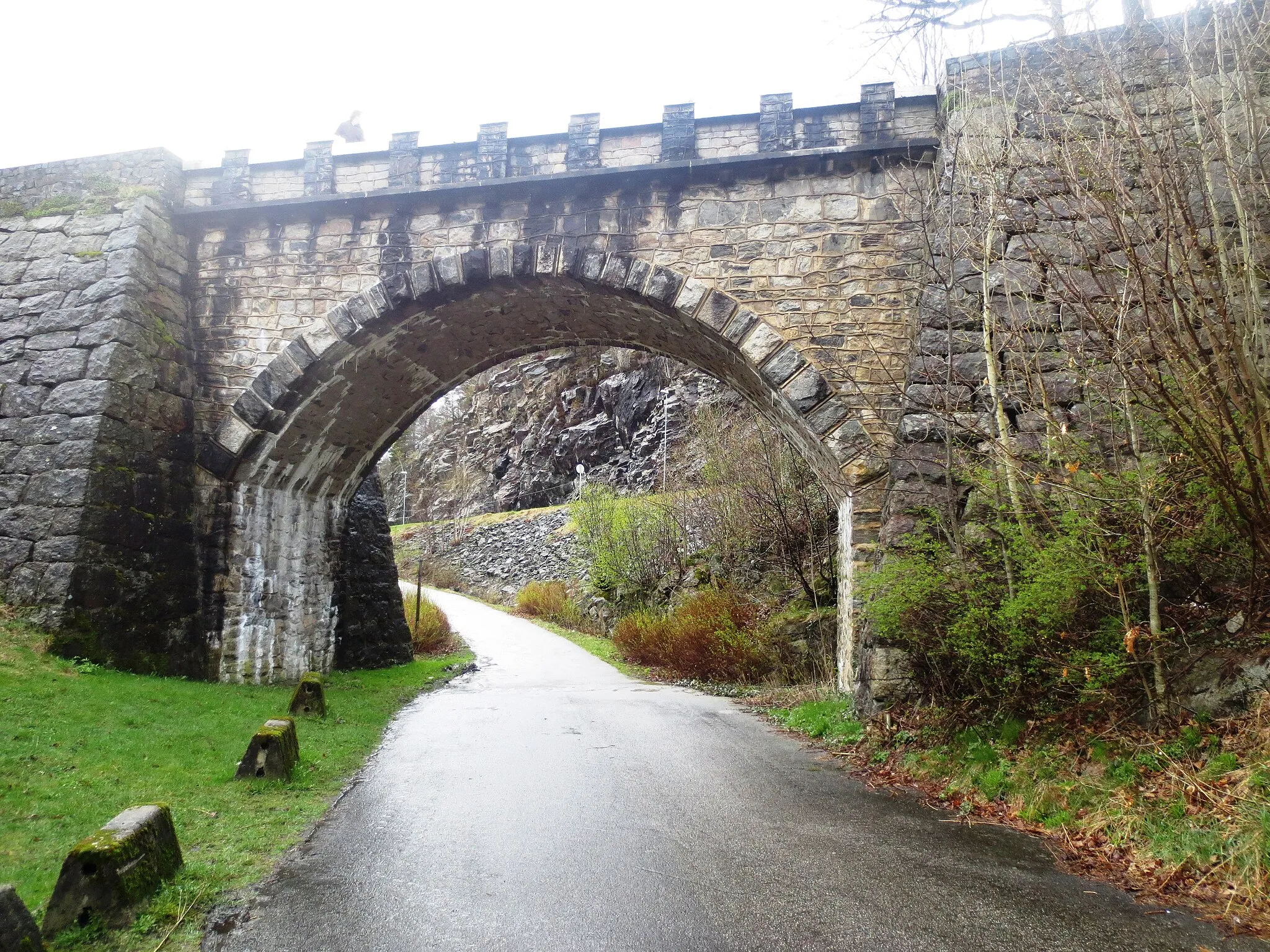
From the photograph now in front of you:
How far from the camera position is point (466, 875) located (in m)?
3.58

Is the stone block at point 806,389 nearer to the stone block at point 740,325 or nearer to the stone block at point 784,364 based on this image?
the stone block at point 784,364

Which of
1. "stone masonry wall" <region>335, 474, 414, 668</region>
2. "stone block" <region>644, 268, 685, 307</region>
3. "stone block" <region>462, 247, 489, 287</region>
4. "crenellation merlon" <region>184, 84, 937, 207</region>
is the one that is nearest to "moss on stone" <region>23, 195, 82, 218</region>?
"crenellation merlon" <region>184, 84, 937, 207</region>

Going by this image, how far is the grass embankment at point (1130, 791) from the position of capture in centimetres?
316

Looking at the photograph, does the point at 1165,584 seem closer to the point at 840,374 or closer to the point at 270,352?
the point at 840,374

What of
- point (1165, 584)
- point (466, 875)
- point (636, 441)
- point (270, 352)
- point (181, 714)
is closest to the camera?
point (466, 875)

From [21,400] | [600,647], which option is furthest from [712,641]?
[21,400]

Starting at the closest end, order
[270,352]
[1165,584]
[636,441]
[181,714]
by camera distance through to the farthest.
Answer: [1165,584] → [181,714] → [270,352] → [636,441]

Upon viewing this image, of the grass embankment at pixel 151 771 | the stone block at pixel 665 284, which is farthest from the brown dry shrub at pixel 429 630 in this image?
the stone block at pixel 665 284

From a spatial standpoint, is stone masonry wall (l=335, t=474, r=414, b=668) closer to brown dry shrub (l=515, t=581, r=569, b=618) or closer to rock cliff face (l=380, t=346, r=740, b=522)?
brown dry shrub (l=515, t=581, r=569, b=618)

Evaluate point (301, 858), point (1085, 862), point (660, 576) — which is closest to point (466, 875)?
point (301, 858)

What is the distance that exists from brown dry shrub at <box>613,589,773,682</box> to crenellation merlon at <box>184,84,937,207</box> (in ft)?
21.2

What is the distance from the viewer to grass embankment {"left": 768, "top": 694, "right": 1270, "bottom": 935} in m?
3.16

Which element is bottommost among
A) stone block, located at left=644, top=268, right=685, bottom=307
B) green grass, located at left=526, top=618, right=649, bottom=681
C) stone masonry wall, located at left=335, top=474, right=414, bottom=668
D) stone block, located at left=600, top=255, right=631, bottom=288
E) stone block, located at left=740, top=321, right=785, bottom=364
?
green grass, located at left=526, top=618, right=649, bottom=681

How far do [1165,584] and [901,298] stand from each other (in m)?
4.26
